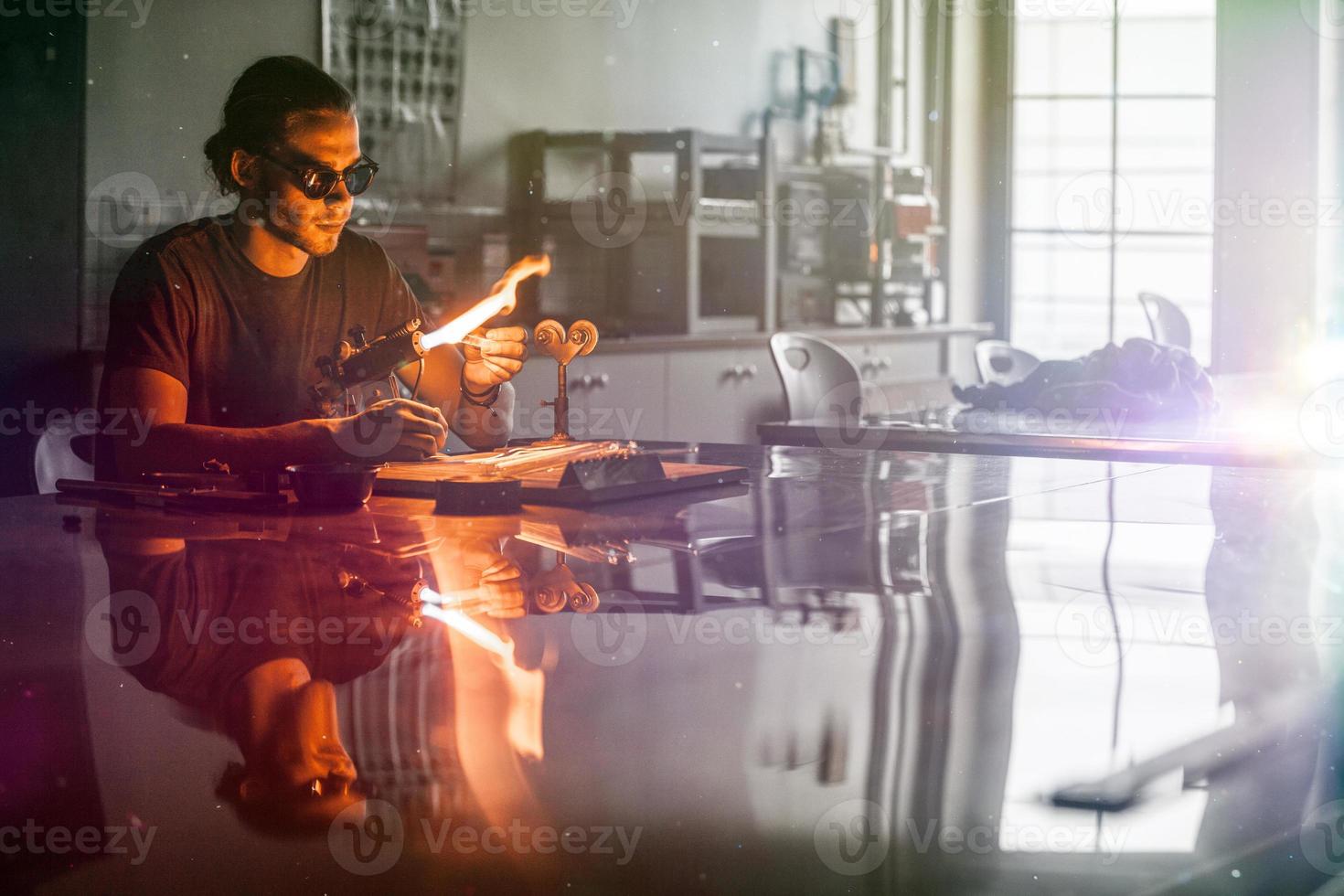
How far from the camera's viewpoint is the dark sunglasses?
2096mm

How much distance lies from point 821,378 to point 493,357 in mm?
1951

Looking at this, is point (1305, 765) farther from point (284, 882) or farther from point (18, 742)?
point (18, 742)

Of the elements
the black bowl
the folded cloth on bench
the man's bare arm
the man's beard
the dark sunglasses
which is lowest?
the black bowl

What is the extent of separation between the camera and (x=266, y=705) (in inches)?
28.3

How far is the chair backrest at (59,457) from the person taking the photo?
185 centimetres

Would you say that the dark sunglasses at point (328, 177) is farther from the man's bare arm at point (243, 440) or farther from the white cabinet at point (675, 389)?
the white cabinet at point (675, 389)

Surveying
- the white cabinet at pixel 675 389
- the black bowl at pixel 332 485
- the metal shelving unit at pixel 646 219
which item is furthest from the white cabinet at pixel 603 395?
the black bowl at pixel 332 485

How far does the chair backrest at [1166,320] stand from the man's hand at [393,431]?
4823 millimetres

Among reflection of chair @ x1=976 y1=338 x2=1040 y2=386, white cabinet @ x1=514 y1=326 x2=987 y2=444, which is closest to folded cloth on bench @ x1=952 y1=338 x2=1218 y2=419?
reflection of chair @ x1=976 y1=338 x2=1040 y2=386

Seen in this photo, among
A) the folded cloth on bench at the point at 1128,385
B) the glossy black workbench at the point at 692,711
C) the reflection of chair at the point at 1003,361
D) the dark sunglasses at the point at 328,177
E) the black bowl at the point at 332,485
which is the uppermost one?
the dark sunglasses at the point at 328,177

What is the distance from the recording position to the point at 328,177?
7.11ft

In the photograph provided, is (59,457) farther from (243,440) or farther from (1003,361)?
(1003,361)

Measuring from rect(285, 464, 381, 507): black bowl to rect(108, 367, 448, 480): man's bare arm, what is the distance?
15 cm

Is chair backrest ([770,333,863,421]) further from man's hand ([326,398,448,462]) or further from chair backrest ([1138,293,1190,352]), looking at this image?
chair backrest ([1138,293,1190,352])
